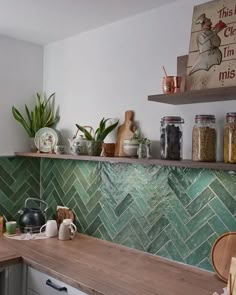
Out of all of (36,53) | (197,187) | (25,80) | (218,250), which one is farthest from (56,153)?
(218,250)

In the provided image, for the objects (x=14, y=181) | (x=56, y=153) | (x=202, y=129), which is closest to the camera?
(x=202, y=129)

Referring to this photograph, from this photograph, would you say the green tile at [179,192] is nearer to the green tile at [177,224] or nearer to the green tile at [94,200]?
the green tile at [177,224]

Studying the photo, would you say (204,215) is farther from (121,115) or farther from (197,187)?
(121,115)

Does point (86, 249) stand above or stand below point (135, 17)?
below

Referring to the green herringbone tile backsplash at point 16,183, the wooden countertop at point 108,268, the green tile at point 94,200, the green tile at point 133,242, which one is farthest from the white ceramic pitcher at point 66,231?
the green herringbone tile backsplash at point 16,183

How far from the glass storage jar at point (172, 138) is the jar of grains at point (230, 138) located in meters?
0.26

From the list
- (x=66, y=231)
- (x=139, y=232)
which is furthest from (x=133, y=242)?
(x=66, y=231)

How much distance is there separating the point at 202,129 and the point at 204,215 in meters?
0.47

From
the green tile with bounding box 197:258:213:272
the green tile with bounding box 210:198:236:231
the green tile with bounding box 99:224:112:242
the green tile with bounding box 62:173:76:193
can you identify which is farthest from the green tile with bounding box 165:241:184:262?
the green tile with bounding box 62:173:76:193

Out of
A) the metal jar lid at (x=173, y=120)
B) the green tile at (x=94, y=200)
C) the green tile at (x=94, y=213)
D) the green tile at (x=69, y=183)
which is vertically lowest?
the green tile at (x=94, y=213)

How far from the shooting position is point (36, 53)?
2.84 metres

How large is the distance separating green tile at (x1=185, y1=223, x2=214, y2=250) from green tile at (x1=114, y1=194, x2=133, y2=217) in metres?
0.46

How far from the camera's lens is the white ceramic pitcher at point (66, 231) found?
2350 millimetres

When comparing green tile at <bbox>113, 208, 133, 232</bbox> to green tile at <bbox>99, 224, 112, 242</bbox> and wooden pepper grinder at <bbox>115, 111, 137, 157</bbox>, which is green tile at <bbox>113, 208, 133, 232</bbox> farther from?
wooden pepper grinder at <bbox>115, 111, 137, 157</bbox>
